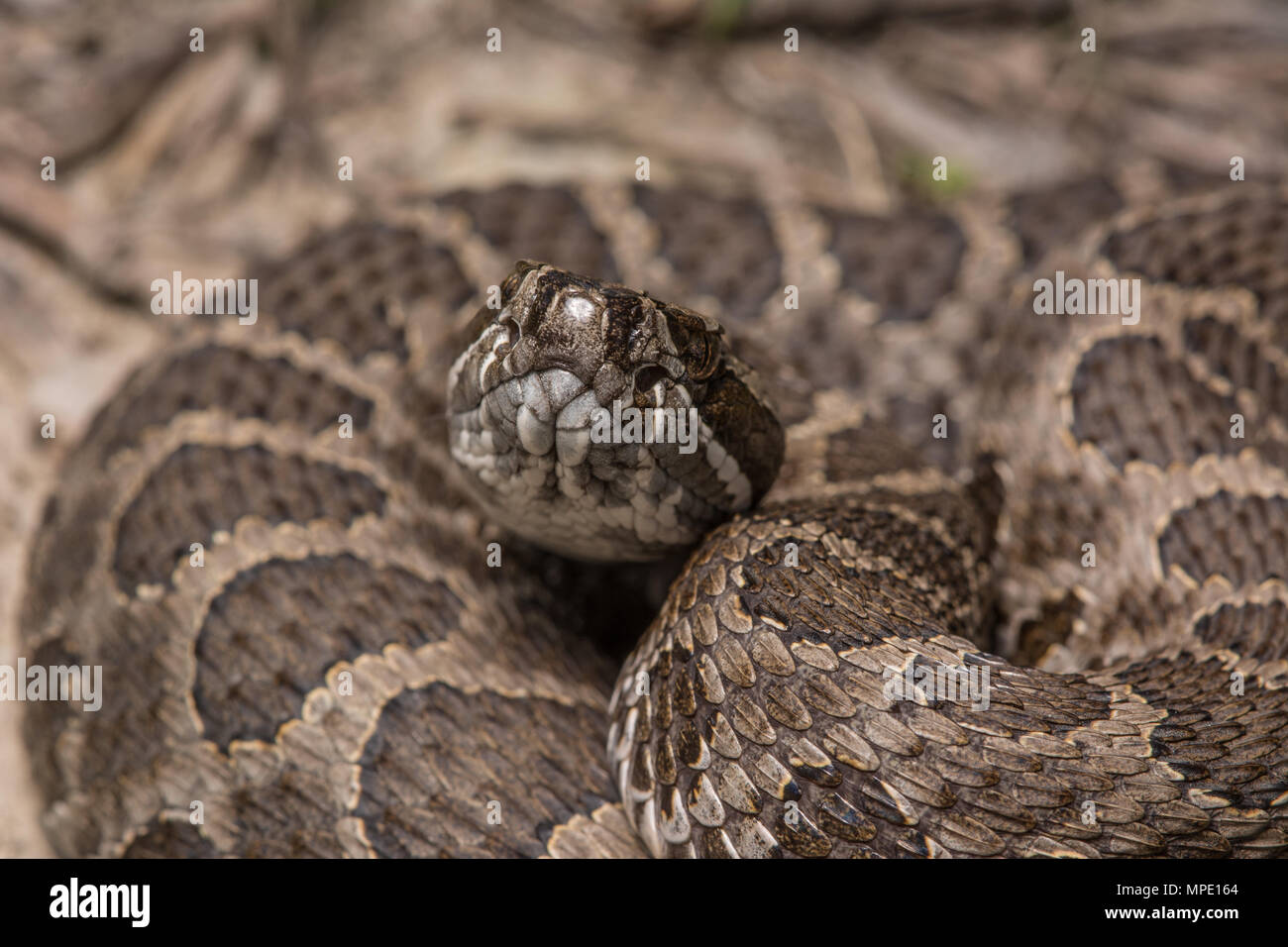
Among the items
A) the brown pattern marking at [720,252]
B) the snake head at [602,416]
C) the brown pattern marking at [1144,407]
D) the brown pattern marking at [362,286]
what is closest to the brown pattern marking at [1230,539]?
the brown pattern marking at [1144,407]

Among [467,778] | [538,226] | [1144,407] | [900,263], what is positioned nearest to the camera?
[467,778]

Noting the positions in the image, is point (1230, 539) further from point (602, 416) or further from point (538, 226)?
point (538, 226)

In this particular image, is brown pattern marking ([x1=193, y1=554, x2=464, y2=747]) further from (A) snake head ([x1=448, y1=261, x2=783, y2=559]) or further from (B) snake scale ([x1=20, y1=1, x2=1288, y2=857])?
(A) snake head ([x1=448, y1=261, x2=783, y2=559])

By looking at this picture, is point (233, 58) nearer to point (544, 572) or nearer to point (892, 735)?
point (544, 572)

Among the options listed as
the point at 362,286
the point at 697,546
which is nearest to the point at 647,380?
the point at 697,546

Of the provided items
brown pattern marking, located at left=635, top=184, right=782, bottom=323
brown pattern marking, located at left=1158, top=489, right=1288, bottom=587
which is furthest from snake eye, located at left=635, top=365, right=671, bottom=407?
brown pattern marking, located at left=1158, top=489, right=1288, bottom=587

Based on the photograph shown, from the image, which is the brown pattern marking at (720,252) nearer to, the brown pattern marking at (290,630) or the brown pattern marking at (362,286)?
the brown pattern marking at (362,286)
